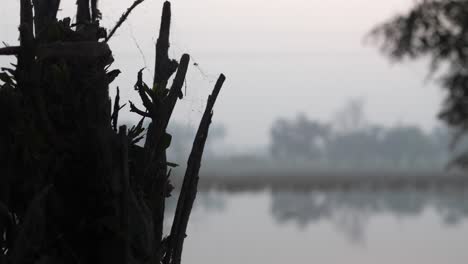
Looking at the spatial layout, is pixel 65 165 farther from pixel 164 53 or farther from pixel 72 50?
pixel 164 53

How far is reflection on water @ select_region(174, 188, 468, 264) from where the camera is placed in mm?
27562

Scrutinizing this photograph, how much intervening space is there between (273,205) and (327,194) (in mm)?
17960

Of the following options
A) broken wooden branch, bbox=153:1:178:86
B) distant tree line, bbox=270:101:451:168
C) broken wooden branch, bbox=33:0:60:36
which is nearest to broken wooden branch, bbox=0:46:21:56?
broken wooden branch, bbox=33:0:60:36

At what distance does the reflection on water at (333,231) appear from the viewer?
27.6m

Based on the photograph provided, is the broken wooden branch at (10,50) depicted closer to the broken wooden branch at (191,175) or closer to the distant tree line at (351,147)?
the broken wooden branch at (191,175)

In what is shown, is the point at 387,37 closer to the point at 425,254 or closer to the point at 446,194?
the point at 425,254

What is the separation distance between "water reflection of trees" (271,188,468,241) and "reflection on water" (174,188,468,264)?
0.06 meters

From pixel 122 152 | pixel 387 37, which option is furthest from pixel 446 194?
pixel 122 152

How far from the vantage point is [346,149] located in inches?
6988

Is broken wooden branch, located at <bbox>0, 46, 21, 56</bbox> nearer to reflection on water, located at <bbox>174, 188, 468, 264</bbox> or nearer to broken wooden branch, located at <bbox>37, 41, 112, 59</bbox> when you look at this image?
broken wooden branch, located at <bbox>37, 41, 112, 59</bbox>

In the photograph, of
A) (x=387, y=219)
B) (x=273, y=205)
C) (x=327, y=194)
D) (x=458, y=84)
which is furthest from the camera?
(x=327, y=194)

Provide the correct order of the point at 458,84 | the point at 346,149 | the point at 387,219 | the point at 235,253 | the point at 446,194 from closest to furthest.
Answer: the point at 458,84, the point at 235,253, the point at 387,219, the point at 446,194, the point at 346,149

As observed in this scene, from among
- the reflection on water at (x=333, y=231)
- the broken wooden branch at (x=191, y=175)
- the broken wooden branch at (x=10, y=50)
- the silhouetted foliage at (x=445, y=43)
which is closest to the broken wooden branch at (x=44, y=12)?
the broken wooden branch at (x=10, y=50)

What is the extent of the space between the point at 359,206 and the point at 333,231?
61.4 ft
